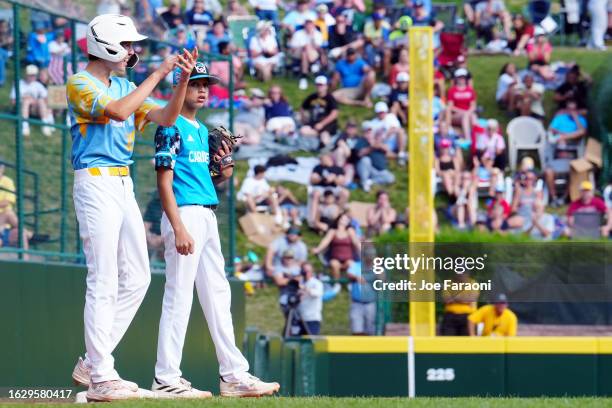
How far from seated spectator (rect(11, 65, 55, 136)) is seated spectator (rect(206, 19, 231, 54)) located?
1245cm

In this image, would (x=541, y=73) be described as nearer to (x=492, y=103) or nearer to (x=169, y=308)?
(x=492, y=103)

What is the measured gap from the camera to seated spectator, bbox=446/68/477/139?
21.8m

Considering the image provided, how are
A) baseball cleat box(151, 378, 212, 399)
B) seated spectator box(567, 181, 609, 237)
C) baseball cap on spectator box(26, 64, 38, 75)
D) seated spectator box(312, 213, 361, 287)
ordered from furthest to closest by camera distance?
seated spectator box(567, 181, 609, 237) < seated spectator box(312, 213, 361, 287) < baseball cap on spectator box(26, 64, 38, 75) < baseball cleat box(151, 378, 212, 399)

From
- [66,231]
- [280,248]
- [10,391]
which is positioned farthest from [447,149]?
[10,391]

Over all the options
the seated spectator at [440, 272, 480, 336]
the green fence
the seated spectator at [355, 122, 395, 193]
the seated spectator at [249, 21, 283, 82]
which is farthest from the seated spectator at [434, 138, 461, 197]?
the green fence

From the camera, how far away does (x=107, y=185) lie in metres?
7.07

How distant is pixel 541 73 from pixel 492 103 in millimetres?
936

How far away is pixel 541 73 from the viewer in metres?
23.2

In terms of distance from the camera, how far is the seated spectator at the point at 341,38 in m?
23.5

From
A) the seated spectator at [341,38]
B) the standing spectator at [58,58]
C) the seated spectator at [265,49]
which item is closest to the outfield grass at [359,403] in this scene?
the standing spectator at [58,58]

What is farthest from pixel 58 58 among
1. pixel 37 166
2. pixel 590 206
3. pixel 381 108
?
pixel 381 108

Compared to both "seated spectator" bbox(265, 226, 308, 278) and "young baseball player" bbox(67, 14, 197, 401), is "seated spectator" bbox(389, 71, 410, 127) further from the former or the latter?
"young baseball player" bbox(67, 14, 197, 401)

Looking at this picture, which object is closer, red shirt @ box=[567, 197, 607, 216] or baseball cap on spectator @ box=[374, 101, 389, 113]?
red shirt @ box=[567, 197, 607, 216]

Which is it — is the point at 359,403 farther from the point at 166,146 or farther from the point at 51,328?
the point at 51,328
